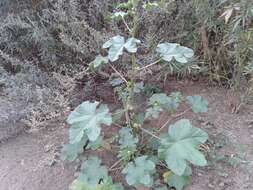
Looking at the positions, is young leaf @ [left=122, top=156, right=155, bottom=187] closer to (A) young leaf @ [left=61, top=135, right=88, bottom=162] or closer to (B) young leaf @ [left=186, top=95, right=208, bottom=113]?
(A) young leaf @ [left=61, top=135, right=88, bottom=162]

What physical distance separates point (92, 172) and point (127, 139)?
0.85 ft

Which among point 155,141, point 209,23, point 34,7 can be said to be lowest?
point 155,141

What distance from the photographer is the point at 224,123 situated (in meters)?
2.32

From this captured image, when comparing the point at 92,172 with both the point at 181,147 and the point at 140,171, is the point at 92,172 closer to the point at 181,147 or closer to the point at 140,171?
the point at 140,171

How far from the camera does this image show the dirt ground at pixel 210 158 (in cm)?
199

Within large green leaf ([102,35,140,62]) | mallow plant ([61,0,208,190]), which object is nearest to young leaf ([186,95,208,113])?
mallow plant ([61,0,208,190])

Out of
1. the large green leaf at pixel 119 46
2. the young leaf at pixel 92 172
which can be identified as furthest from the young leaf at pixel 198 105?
the young leaf at pixel 92 172

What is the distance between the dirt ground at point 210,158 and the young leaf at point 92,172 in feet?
0.67

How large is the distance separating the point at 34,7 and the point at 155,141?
1.41m

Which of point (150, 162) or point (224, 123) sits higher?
point (150, 162)

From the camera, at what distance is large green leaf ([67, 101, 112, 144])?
174 cm

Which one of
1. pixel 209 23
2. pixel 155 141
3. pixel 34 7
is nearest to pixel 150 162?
pixel 155 141

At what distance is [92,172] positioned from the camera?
188cm

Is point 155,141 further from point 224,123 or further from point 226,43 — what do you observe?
point 226,43
